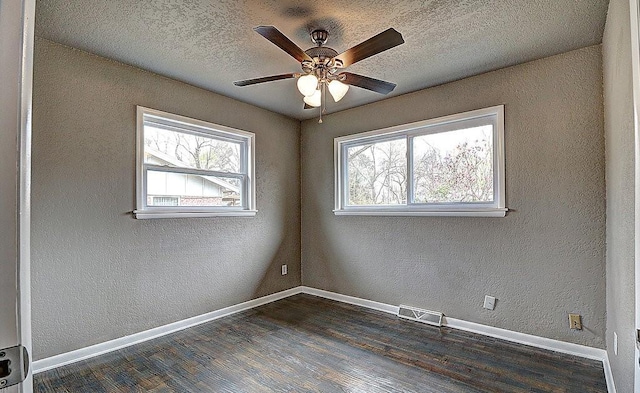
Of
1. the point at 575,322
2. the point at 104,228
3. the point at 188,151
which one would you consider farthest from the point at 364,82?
the point at 575,322

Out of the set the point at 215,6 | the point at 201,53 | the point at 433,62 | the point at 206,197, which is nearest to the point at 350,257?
the point at 206,197

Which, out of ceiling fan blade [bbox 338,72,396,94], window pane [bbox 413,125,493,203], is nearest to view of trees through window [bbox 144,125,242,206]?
ceiling fan blade [bbox 338,72,396,94]

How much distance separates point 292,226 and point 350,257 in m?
0.96

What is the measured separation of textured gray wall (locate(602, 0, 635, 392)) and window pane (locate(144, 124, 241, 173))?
11.4 feet

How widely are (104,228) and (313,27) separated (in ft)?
7.79

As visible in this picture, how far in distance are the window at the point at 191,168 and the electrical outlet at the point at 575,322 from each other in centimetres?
331

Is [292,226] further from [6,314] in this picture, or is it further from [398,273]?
[6,314]

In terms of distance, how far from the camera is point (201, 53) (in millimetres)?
2742

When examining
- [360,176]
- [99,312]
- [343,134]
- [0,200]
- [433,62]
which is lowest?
[99,312]

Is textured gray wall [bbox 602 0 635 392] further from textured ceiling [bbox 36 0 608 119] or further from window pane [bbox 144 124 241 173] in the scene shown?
window pane [bbox 144 124 241 173]

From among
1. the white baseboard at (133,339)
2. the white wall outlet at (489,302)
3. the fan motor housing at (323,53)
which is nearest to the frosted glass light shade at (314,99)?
the fan motor housing at (323,53)

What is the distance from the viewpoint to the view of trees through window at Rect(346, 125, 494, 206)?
3.28 meters

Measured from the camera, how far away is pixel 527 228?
116 inches

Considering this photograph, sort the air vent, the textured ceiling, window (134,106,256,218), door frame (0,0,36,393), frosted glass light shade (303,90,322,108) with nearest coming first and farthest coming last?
door frame (0,0,36,393), the textured ceiling, frosted glass light shade (303,90,322,108), window (134,106,256,218), the air vent
